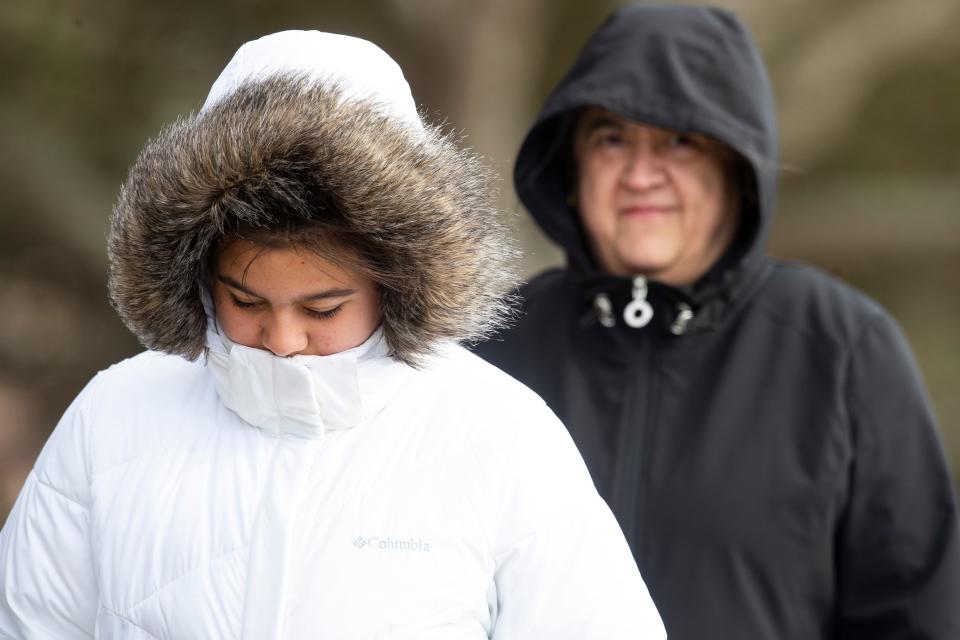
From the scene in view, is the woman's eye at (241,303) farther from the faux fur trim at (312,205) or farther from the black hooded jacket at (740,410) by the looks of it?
the black hooded jacket at (740,410)

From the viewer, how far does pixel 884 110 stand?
7.76 metres

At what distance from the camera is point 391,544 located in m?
1.84

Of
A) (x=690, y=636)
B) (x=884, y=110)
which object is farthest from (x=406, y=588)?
(x=884, y=110)

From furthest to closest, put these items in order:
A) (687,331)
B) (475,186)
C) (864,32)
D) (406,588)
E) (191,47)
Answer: (864,32) < (191,47) < (687,331) < (475,186) < (406,588)

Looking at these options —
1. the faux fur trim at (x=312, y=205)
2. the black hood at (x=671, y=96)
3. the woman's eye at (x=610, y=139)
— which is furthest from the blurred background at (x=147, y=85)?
the faux fur trim at (x=312, y=205)

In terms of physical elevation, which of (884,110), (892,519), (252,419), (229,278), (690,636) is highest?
(884,110)

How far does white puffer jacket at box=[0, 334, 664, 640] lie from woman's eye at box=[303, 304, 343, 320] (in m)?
0.08

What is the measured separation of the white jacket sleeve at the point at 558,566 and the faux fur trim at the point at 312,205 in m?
0.24

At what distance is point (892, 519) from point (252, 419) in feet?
3.68

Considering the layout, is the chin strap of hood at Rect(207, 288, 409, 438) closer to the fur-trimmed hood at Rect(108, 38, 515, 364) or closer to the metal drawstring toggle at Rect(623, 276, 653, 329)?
the fur-trimmed hood at Rect(108, 38, 515, 364)

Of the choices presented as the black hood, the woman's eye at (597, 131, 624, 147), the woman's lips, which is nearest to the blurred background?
the black hood

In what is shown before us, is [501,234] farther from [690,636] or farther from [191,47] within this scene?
[191,47]

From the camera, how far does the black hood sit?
2.61 metres

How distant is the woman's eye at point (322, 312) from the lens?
1886mm
